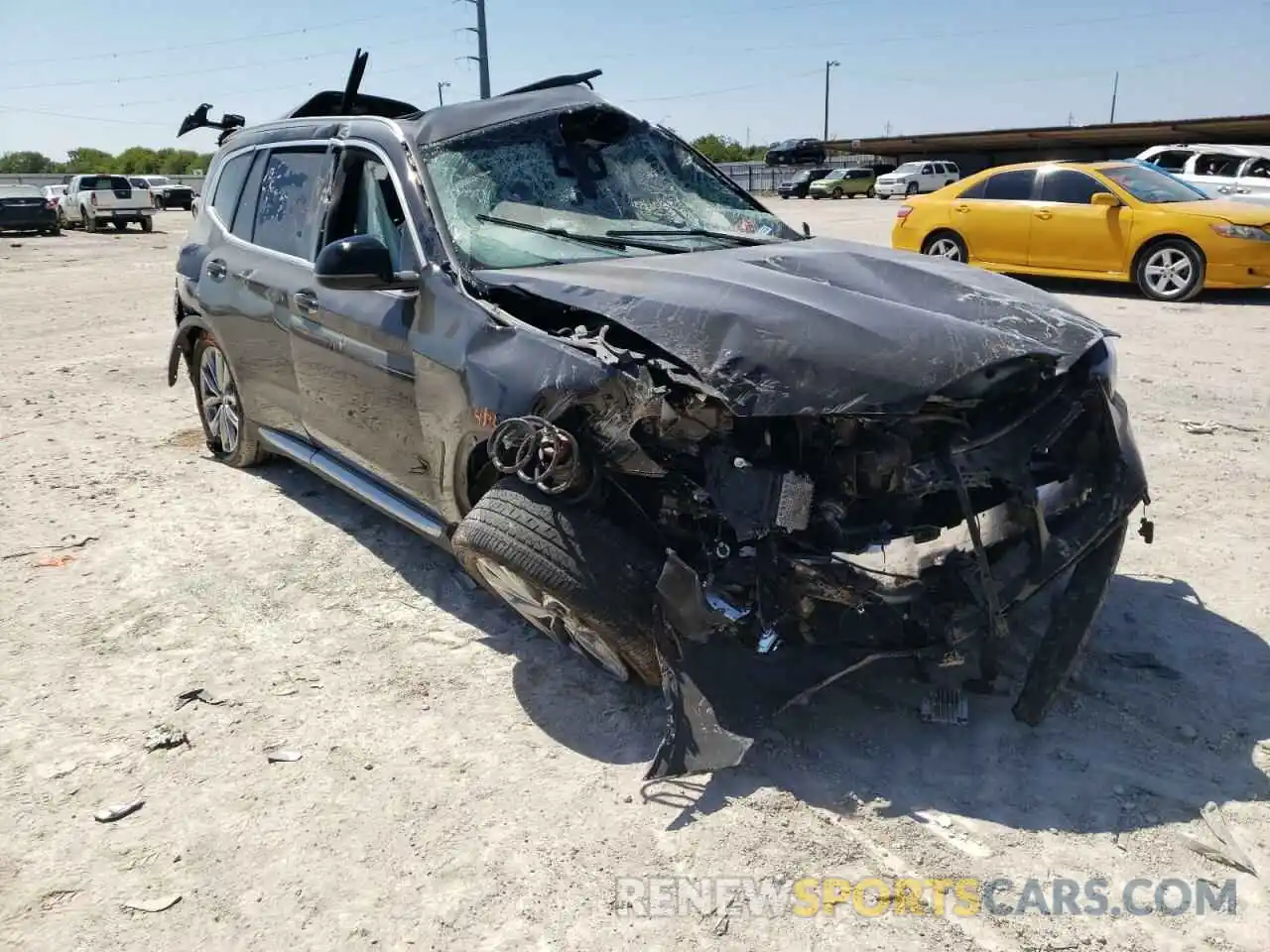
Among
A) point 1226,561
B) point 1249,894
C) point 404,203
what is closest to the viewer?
point 1249,894

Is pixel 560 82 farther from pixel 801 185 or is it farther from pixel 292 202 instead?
pixel 801 185

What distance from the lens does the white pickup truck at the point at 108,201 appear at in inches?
1145

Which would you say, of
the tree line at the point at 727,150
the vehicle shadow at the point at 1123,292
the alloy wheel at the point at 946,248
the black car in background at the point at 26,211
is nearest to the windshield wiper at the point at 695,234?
the vehicle shadow at the point at 1123,292

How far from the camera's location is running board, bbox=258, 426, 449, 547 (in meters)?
3.74

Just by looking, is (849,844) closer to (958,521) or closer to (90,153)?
(958,521)

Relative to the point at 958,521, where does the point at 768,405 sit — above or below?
above

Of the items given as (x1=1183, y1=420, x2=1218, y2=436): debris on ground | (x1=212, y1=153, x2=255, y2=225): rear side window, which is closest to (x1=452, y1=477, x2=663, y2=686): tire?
(x1=212, y1=153, x2=255, y2=225): rear side window

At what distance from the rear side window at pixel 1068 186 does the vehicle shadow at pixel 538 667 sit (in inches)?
371

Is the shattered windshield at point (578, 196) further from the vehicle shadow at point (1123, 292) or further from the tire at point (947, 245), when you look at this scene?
the tire at point (947, 245)

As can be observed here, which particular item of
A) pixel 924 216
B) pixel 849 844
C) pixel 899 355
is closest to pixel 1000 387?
pixel 899 355

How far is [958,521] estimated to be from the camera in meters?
2.86

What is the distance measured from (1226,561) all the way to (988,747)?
1933mm

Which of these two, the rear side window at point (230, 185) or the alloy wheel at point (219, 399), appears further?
the alloy wheel at point (219, 399)

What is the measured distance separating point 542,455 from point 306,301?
1.90 metres
